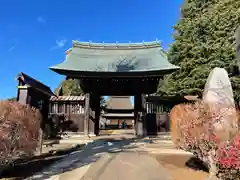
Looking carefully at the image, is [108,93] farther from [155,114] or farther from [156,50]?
[156,50]

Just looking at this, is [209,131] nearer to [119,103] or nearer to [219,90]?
[219,90]

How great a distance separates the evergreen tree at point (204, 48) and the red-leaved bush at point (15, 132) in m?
12.8

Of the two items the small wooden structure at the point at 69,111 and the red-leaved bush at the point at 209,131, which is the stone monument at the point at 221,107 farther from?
the small wooden structure at the point at 69,111

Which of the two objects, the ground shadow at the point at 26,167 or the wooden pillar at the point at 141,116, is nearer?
the ground shadow at the point at 26,167

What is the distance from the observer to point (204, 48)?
1598 cm

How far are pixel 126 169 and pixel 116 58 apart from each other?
1118 centimetres

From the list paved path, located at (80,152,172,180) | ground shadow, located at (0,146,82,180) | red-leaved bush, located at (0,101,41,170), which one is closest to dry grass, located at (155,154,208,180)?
paved path, located at (80,152,172,180)

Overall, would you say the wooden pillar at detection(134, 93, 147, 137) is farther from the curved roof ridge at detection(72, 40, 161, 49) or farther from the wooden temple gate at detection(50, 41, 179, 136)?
the curved roof ridge at detection(72, 40, 161, 49)

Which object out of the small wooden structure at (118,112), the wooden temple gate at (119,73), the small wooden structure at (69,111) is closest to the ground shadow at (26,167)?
the wooden temple gate at (119,73)

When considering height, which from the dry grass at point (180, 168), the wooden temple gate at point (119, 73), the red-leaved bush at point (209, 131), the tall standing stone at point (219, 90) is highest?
the wooden temple gate at point (119, 73)

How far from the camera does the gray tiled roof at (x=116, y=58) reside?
1344 centimetres

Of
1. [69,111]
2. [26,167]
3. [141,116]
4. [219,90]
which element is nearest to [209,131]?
[219,90]

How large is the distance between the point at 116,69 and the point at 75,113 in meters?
4.81

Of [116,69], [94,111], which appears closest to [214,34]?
[116,69]
